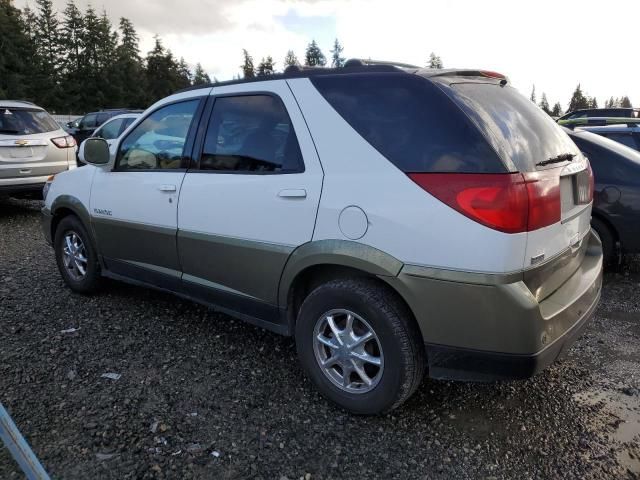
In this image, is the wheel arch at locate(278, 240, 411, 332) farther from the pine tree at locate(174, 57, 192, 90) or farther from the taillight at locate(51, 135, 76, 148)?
the pine tree at locate(174, 57, 192, 90)

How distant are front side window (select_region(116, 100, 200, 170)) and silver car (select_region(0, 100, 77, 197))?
4697 millimetres

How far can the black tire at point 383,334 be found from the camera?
8.21 feet

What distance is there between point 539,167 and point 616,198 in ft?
9.94

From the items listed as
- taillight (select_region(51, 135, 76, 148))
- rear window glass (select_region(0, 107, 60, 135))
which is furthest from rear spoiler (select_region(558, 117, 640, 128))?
rear window glass (select_region(0, 107, 60, 135))

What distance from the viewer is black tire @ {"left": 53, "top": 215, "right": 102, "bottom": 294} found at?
14.6ft

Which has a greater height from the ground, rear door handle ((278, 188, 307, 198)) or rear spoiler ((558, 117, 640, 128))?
rear spoiler ((558, 117, 640, 128))

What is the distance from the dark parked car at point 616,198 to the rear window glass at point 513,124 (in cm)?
229

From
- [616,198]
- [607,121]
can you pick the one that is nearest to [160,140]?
[616,198]

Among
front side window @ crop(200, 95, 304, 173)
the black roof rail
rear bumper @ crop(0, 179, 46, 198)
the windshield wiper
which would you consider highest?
the black roof rail

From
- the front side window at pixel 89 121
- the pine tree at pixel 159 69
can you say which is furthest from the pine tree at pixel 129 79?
→ the front side window at pixel 89 121

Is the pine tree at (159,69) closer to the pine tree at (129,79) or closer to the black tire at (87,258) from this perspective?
the pine tree at (129,79)

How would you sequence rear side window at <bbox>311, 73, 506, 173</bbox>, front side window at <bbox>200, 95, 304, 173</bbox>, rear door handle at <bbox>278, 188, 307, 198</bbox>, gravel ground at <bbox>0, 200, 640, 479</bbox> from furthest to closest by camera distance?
front side window at <bbox>200, 95, 304, 173</bbox> → rear door handle at <bbox>278, 188, 307, 198</bbox> → gravel ground at <bbox>0, 200, 640, 479</bbox> → rear side window at <bbox>311, 73, 506, 173</bbox>

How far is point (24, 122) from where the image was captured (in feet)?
26.5

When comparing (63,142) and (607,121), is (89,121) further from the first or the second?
(607,121)
